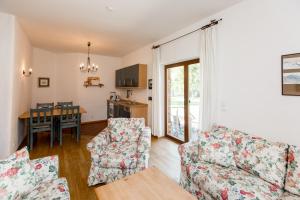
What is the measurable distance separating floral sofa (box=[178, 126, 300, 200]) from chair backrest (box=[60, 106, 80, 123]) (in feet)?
10.2

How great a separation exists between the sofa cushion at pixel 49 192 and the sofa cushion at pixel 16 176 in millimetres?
58

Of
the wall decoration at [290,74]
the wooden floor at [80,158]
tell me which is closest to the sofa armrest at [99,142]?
the wooden floor at [80,158]

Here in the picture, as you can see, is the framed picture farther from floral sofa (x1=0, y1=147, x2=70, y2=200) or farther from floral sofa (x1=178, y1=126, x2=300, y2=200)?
floral sofa (x1=178, y1=126, x2=300, y2=200)

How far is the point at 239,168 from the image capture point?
1.91 m

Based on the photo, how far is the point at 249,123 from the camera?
246cm

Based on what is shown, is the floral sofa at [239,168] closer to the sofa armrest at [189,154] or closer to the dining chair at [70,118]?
the sofa armrest at [189,154]

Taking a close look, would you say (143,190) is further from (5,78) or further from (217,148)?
(5,78)

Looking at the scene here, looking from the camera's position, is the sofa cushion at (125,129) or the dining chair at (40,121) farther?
the dining chair at (40,121)

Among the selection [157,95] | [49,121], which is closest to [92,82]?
[49,121]

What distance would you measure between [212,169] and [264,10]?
7.57ft

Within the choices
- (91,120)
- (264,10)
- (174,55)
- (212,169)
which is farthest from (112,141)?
(91,120)

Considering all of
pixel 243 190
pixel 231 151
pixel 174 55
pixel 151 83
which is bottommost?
pixel 243 190

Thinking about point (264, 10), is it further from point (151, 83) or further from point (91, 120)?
point (91, 120)

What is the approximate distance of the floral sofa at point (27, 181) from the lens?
1.27m
